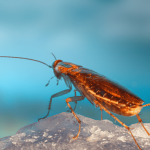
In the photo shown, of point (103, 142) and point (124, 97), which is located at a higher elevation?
point (124, 97)

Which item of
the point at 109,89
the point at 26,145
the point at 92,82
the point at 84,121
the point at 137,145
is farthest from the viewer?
the point at 84,121

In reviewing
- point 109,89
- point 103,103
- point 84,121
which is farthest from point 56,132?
point 109,89

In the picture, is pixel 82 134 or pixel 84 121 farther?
pixel 84 121

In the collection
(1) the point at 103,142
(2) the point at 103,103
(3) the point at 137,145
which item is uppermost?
(2) the point at 103,103

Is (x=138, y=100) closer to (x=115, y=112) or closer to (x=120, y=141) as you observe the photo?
(x=115, y=112)

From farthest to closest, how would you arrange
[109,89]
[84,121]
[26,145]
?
[84,121] → [109,89] → [26,145]

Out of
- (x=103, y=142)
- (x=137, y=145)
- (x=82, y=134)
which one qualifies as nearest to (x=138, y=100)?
(x=137, y=145)
